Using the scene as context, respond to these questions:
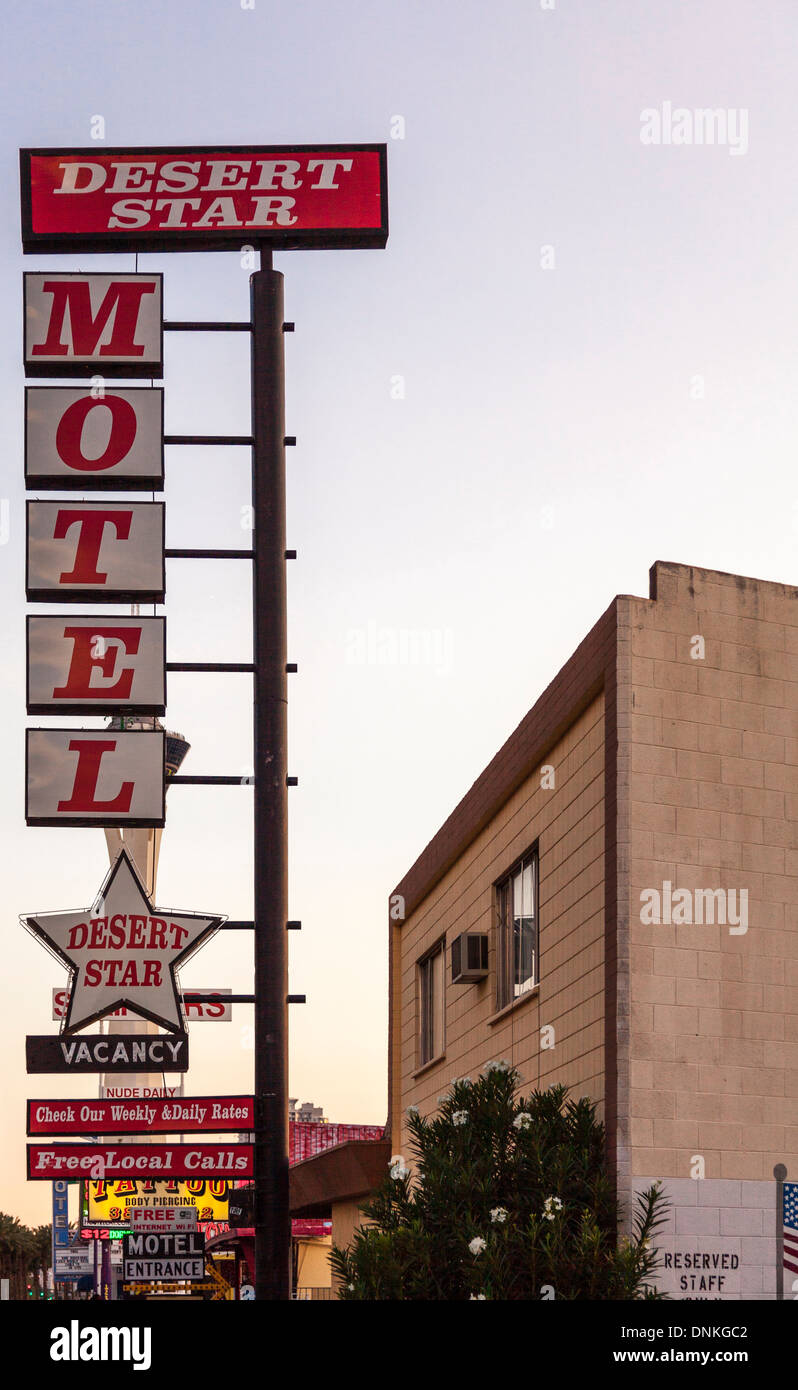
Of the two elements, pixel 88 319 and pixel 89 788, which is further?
pixel 88 319

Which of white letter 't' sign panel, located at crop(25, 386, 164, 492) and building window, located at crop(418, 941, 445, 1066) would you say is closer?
white letter 't' sign panel, located at crop(25, 386, 164, 492)

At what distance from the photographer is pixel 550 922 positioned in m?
16.7

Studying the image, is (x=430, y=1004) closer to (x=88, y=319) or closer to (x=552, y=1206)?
(x=552, y=1206)

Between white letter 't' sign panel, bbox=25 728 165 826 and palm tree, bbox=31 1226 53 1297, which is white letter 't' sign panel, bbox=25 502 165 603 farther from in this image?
palm tree, bbox=31 1226 53 1297

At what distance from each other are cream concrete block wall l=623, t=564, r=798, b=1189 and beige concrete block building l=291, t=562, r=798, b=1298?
0.01 metres

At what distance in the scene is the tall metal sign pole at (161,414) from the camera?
14352mm

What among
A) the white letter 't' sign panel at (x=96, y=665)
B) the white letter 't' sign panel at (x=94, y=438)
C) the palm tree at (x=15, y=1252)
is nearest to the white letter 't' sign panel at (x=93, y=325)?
the white letter 't' sign panel at (x=94, y=438)

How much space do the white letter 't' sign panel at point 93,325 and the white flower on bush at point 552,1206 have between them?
7916 mm

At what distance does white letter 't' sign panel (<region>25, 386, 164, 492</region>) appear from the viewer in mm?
15016

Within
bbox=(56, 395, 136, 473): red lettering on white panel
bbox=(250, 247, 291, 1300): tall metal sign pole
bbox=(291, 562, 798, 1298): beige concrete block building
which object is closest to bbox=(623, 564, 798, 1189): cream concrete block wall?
bbox=(291, 562, 798, 1298): beige concrete block building

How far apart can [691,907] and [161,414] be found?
637cm

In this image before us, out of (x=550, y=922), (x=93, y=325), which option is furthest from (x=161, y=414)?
(x=550, y=922)

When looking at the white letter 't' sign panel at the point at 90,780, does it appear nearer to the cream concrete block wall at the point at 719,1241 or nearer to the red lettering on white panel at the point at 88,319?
the red lettering on white panel at the point at 88,319
